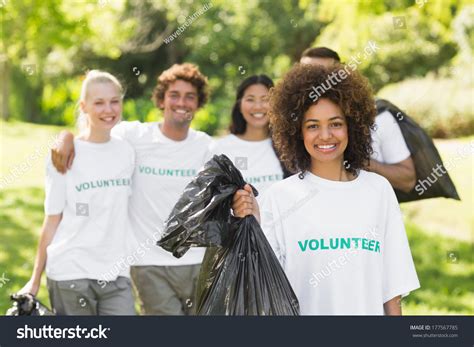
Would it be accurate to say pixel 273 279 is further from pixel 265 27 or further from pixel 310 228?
pixel 265 27

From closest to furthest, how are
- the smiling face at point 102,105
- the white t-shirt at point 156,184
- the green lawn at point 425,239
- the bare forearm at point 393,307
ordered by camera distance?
the bare forearm at point 393,307
the smiling face at point 102,105
the white t-shirt at point 156,184
the green lawn at point 425,239

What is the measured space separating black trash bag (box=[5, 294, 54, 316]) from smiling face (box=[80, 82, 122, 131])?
102cm

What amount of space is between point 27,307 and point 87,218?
568mm

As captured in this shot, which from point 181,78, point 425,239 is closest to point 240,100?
point 181,78

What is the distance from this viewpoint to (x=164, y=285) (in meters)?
4.47

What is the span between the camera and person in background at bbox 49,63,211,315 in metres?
4.39

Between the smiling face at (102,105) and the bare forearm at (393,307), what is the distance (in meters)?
1.98

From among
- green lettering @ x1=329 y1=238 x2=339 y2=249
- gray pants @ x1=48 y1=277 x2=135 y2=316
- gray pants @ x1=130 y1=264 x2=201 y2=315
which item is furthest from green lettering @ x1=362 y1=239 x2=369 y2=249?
gray pants @ x1=130 y1=264 x2=201 y2=315

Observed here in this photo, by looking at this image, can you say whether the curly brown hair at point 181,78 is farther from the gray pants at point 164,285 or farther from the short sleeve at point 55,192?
the gray pants at point 164,285

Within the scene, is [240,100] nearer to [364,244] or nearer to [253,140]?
[253,140]

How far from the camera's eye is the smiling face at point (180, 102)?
4.46 m

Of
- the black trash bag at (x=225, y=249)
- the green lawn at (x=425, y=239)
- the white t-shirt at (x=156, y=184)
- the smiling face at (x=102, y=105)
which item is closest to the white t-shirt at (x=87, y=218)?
the smiling face at (x=102, y=105)

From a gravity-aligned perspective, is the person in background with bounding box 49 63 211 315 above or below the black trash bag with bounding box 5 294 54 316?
above

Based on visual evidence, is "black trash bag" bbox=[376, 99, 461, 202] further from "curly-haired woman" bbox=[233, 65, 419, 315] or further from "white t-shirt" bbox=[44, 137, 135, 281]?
"white t-shirt" bbox=[44, 137, 135, 281]
